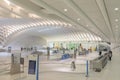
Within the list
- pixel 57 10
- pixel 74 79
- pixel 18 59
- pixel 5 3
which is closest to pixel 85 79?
pixel 74 79

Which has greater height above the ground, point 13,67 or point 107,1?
point 107,1

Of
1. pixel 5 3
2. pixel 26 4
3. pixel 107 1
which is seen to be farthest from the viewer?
pixel 5 3

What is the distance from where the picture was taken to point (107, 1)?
13641 millimetres

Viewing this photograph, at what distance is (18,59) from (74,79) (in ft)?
16.7

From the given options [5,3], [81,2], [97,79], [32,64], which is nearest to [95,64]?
[97,79]

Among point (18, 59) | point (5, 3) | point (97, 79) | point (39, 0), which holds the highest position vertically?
point (5, 3)

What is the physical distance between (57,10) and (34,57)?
834cm

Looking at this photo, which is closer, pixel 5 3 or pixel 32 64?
pixel 32 64

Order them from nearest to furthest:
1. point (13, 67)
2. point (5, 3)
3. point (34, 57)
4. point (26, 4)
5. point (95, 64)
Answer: point (34, 57) → point (13, 67) → point (26, 4) → point (95, 64) → point (5, 3)

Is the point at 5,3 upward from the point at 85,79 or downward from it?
upward

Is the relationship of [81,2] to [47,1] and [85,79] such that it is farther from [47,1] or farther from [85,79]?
[85,79]

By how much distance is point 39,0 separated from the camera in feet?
43.7

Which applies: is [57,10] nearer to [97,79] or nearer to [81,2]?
[81,2]

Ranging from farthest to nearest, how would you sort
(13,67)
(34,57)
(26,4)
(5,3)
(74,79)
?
1. (5,3)
2. (26,4)
3. (13,67)
4. (74,79)
5. (34,57)
